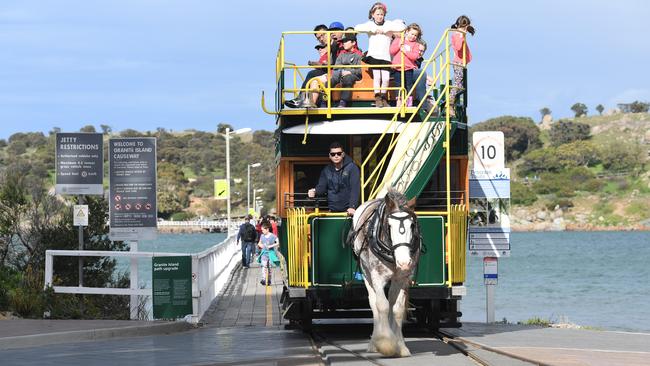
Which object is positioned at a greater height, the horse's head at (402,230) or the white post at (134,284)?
the horse's head at (402,230)

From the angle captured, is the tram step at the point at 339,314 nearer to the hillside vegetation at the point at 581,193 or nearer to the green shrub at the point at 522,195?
the hillside vegetation at the point at 581,193

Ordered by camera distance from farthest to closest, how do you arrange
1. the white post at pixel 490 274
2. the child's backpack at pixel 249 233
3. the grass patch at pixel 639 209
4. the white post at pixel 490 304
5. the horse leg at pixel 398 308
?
the grass patch at pixel 639 209 → the child's backpack at pixel 249 233 → the white post at pixel 490 304 → the white post at pixel 490 274 → the horse leg at pixel 398 308

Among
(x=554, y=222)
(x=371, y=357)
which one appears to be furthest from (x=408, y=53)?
(x=554, y=222)

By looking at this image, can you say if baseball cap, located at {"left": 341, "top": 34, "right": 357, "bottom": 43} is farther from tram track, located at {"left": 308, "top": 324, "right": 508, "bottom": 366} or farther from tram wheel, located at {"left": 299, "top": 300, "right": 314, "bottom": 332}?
tram track, located at {"left": 308, "top": 324, "right": 508, "bottom": 366}

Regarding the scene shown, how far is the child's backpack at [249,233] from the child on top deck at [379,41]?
70.7ft

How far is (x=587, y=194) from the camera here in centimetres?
19312

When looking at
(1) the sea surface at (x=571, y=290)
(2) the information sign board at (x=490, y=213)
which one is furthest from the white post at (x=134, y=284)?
(1) the sea surface at (x=571, y=290)

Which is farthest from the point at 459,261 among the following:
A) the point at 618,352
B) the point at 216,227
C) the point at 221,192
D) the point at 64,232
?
the point at 216,227

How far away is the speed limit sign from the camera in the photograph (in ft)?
69.1

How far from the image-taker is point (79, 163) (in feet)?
77.3

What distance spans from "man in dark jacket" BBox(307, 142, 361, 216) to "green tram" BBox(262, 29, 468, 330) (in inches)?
8.6

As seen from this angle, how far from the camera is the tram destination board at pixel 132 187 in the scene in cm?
2380

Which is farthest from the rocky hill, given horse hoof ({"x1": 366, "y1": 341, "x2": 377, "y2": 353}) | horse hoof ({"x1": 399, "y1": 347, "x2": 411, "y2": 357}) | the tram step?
horse hoof ({"x1": 399, "y1": 347, "x2": 411, "y2": 357})

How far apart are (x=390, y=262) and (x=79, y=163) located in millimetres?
10110
